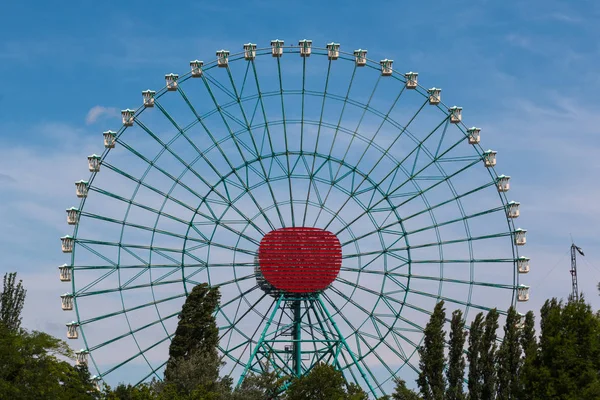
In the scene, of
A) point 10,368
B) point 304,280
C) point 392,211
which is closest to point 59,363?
point 10,368

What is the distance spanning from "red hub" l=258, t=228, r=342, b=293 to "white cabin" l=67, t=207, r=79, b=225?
10690 mm

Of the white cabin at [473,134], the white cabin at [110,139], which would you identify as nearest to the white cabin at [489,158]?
the white cabin at [473,134]

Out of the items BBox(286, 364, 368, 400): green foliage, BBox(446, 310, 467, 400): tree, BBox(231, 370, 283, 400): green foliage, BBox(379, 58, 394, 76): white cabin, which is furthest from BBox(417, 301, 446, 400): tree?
BBox(379, 58, 394, 76): white cabin

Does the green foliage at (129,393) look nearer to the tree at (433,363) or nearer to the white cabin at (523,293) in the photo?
the tree at (433,363)

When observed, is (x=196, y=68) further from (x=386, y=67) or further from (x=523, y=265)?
(x=523, y=265)

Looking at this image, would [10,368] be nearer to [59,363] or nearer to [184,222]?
[59,363]

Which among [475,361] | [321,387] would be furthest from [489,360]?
[321,387]

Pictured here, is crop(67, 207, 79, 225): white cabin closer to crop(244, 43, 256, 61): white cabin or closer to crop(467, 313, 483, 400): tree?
crop(244, 43, 256, 61): white cabin

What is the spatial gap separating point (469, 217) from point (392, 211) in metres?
4.60

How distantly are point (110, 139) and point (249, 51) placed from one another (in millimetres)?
9535

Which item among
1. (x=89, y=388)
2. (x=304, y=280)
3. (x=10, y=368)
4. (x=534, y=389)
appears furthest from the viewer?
(x=304, y=280)

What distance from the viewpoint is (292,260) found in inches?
2530

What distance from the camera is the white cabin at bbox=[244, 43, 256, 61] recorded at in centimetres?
6553

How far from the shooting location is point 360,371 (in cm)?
6359
